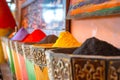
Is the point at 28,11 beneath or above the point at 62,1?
beneath

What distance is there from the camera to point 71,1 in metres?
0.94

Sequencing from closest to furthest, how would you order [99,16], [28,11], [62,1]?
1. [99,16]
2. [62,1]
3. [28,11]

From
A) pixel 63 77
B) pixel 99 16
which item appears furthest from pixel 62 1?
pixel 63 77

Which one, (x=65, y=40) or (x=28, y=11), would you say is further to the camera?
(x=28, y=11)

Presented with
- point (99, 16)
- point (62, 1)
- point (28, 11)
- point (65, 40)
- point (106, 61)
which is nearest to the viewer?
point (106, 61)

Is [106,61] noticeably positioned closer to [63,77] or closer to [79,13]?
[63,77]

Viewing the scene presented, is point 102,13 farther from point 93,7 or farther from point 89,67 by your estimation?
point 89,67

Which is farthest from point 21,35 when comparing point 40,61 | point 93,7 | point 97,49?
point 97,49

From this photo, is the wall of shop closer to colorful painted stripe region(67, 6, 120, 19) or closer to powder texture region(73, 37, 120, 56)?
colorful painted stripe region(67, 6, 120, 19)

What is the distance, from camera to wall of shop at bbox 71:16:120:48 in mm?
650

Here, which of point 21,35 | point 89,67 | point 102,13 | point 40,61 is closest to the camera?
point 89,67

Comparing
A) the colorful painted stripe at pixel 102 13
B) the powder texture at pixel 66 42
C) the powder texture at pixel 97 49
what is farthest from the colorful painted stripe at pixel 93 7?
the powder texture at pixel 97 49

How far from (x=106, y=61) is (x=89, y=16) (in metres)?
0.45

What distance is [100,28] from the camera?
736 mm
